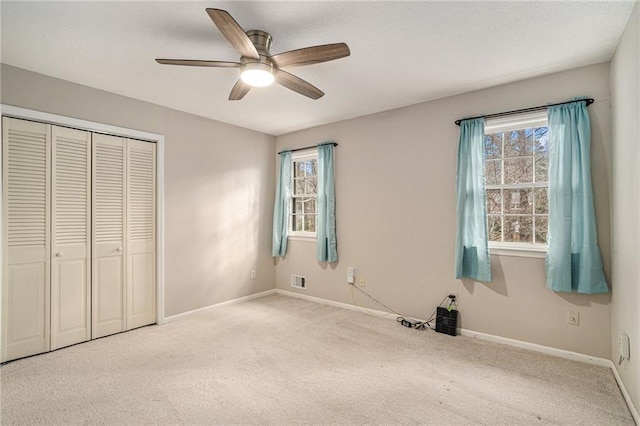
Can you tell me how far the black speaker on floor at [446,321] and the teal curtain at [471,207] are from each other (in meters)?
0.42

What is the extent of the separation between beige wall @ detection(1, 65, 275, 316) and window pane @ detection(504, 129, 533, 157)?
3.34 metres

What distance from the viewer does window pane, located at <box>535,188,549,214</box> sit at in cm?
302

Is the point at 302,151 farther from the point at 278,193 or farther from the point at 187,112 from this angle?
the point at 187,112

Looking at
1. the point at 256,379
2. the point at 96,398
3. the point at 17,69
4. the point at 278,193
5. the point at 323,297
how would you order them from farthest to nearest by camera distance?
the point at 278,193, the point at 323,297, the point at 17,69, the point at 256,379, the point at 96,398

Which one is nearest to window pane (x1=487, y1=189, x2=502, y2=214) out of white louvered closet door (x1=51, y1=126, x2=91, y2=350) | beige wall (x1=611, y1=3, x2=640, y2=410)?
beige wall (x1=611, y1=3, x2=640, y2=410)

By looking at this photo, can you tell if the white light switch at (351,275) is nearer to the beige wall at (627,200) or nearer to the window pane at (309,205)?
the window pane at (309,205)

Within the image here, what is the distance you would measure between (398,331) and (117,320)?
9.99 feet

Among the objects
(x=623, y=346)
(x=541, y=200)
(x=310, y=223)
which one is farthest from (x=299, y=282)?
(x=623, y=346)

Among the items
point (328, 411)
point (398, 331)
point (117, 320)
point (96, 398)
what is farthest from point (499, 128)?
point (117, 320)

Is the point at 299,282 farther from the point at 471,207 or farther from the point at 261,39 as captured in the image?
the point at 261,39

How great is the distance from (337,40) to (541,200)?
7.88ft

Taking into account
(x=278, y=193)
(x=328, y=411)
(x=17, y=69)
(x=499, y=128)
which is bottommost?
(x=328, y=411)

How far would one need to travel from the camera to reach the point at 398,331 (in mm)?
3465

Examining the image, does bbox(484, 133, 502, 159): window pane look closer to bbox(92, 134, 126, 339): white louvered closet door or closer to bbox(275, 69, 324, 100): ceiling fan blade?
bbox(275, 69, 324, 100): ceiling fan blade
